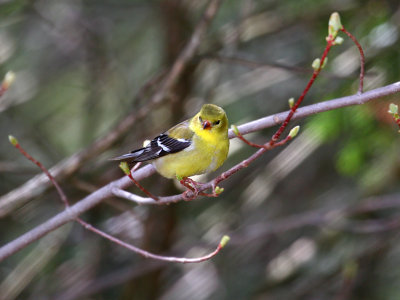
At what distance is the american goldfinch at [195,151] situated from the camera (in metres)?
3.83

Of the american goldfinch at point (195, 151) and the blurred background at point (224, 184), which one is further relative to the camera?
the blurred background at point (224, 184)

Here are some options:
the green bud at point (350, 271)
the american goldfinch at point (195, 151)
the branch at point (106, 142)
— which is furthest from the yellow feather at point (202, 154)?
the green bud at point (350, 271)

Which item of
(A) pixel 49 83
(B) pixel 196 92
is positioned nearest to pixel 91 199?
(B) pixel 196 92

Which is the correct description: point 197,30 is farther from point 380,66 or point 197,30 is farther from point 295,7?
point 380,66

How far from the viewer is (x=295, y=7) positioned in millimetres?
5066

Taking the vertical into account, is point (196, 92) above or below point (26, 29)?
below

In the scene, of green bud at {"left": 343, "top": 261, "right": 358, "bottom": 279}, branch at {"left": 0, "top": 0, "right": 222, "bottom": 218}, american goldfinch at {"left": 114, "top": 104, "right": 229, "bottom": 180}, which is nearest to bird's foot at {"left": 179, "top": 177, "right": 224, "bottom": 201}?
american goldfinch at {"left": 114, "top": 104, "right": 229, "bottom": 180}

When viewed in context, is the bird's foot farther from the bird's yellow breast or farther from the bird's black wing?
the bird's black wing

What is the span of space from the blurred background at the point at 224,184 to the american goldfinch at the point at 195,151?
0.90 metres

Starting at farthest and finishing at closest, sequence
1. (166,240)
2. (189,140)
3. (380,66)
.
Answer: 1. (166,240)
2. (380,66)
3. (189,140)

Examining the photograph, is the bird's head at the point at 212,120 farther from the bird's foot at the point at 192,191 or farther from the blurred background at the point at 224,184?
the blurred background at the point at 224,184

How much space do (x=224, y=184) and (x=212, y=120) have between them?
99.5 inches

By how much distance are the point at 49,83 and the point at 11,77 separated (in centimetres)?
497

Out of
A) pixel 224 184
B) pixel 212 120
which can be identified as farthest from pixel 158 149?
pixel 224 184
